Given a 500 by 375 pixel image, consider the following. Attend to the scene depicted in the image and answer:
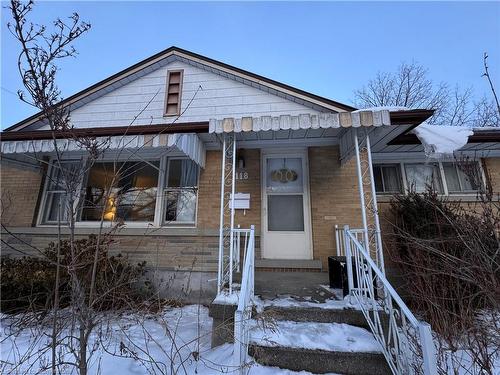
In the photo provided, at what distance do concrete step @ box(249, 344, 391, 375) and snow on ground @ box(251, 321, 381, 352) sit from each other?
0.06 meters

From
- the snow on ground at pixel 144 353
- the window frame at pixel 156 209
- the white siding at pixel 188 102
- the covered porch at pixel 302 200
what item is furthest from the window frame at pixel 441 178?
the snow on ground at pixel 144 353

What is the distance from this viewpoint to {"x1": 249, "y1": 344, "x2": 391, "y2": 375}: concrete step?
274cm

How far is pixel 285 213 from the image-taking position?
572 centimetres

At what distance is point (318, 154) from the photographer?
19.1 feet

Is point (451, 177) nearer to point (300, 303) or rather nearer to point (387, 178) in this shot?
point (387, 178)

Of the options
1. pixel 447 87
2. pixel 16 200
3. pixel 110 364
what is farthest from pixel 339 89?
pixel 110 364

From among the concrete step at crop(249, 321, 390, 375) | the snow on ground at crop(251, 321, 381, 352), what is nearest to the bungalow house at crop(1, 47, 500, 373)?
the snow on ground at crop(251, 321, 381, 352)

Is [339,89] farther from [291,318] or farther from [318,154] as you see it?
[291,318]

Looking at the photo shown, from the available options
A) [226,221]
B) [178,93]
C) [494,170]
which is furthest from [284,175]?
[494,170]

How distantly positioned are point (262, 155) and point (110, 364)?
4.43 m

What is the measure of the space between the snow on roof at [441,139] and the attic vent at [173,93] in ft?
18.8

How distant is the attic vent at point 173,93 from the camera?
289 inches

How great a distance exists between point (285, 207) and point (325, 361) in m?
3.29

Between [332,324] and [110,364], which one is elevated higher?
[332,324]
